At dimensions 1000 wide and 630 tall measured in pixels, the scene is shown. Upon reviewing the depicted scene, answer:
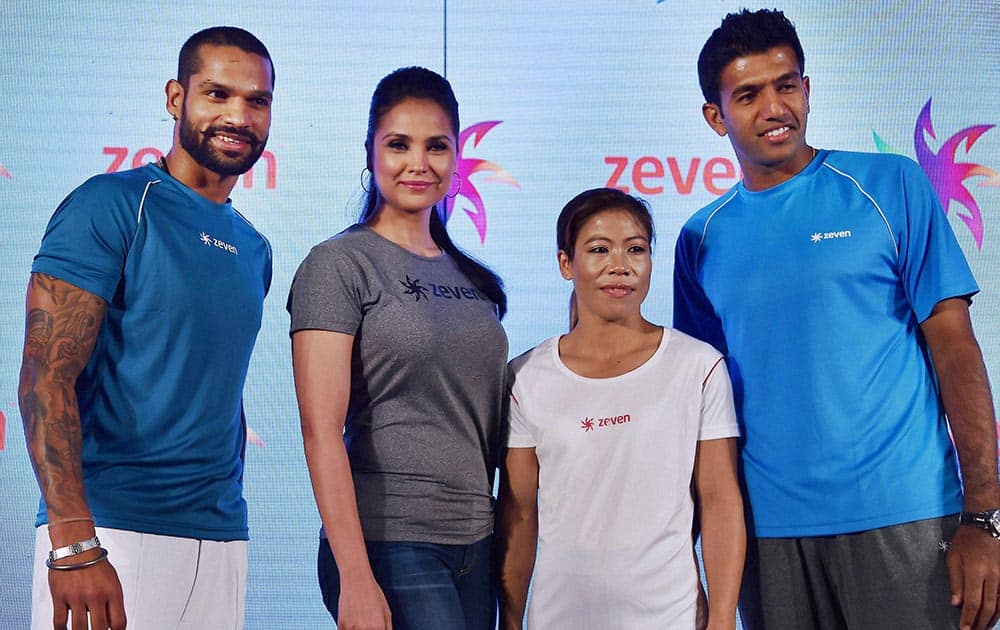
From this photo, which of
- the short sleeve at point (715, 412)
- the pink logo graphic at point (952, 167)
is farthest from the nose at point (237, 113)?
the pink logo graphic at point (952, 167)

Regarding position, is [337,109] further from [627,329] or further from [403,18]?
[627,329]

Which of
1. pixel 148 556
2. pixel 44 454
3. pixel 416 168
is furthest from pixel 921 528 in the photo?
pixel 44 454

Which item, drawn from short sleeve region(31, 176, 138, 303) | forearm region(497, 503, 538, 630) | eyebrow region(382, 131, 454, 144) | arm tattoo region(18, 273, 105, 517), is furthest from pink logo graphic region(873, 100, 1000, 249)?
arm tattoo region(18, 273, 105, 517)

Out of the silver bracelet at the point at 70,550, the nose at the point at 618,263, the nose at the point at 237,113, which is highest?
the nose at the point at 237,113

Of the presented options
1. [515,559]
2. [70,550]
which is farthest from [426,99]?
[70,550]

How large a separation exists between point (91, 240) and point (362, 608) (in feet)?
2.40

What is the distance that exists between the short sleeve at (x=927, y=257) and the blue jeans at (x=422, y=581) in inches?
35.3

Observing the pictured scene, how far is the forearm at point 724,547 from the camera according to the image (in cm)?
168

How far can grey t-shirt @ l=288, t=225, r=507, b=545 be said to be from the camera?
5.40 ft

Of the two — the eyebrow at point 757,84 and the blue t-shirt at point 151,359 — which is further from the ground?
the eyebrow at point 757,84

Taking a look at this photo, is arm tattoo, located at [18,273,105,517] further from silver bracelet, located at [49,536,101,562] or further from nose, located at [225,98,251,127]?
nose, located at [225,98,251,127]

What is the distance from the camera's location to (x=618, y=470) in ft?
5.55

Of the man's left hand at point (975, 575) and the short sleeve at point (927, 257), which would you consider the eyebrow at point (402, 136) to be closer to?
the short sleeve at point (927, 257)

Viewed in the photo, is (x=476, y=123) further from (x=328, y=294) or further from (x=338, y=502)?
(x=338, y=502)
